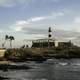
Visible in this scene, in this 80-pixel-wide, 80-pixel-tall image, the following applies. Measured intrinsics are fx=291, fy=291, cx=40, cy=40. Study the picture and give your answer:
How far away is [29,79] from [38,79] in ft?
8.06

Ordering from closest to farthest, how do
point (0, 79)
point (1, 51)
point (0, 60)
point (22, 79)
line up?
point (0, 79) → point (22, 79) → point (0, 60) → point (1, 51)

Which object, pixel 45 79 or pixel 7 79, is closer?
pixel 7 79

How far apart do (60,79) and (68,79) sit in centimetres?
220

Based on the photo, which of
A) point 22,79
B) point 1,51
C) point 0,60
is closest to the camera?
point 22,79

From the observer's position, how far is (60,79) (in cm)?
8044

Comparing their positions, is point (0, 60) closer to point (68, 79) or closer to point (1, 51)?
point (1, 51)

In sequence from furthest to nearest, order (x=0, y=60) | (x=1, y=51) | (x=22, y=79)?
(x=1, y=51) < (x=0, y=60) < (x=22, y=79)

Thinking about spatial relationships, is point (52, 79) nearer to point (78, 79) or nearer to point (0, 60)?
point (78, 79)

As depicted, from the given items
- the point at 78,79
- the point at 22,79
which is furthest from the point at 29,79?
the point at 78,79

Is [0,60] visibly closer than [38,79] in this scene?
No

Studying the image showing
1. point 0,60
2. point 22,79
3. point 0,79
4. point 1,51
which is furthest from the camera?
point 1,51

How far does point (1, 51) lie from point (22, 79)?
84.9 m

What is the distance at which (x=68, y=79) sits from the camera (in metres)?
80.2

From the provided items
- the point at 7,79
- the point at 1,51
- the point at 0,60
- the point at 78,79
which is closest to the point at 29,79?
the point at 7,79
